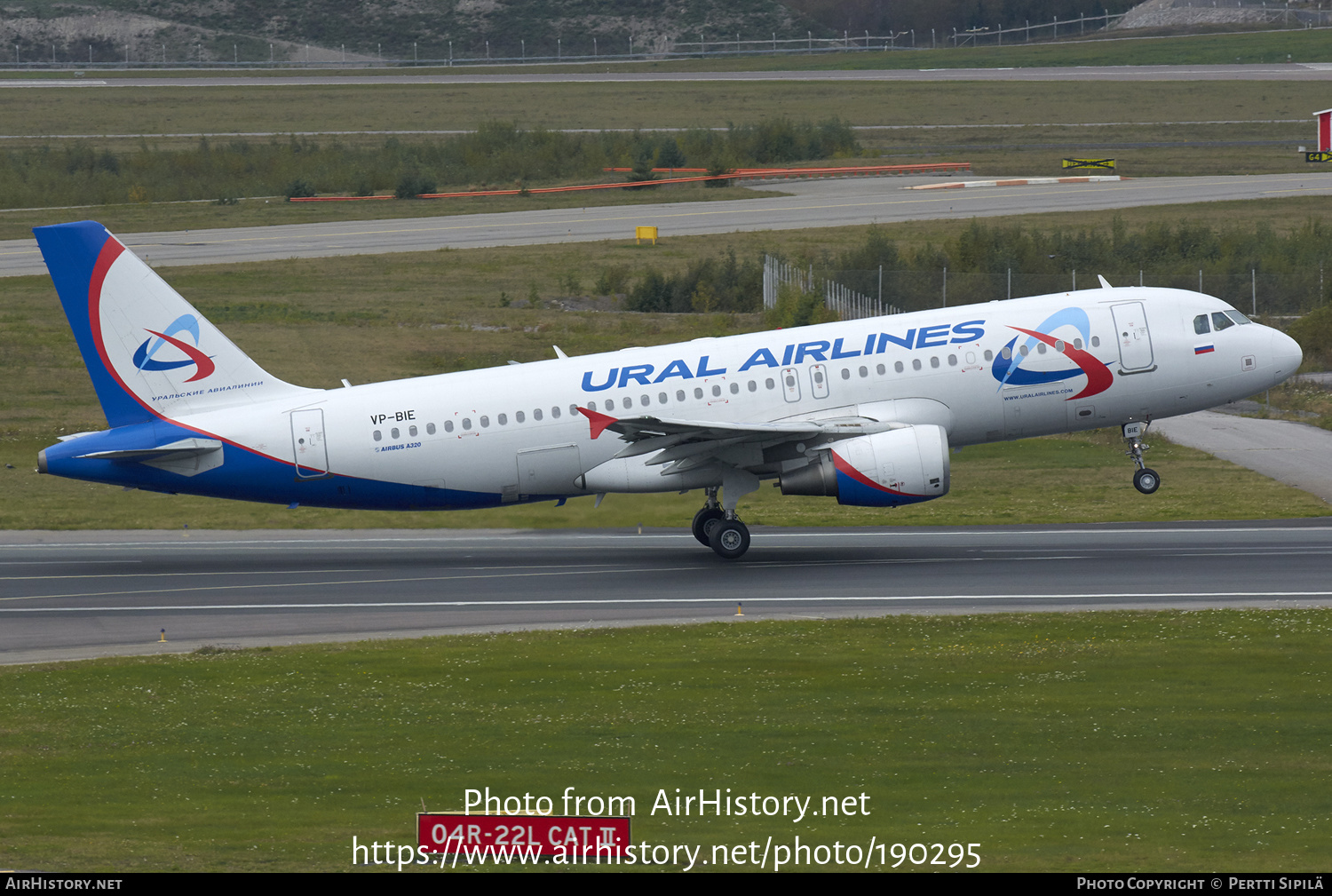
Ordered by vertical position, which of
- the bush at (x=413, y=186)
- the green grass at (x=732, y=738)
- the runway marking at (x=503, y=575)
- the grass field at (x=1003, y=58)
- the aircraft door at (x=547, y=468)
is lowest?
the runway marking at (x=503, y=575)

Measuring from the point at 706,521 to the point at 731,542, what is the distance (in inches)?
44.8

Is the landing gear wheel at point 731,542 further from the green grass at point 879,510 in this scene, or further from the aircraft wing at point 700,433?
the green grass at point 879,510

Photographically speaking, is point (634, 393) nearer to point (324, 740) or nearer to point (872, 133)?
point (324, 740)

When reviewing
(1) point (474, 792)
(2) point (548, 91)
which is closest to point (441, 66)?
(2) point (548, 91)

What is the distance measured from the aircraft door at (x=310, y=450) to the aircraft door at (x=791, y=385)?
941 centimetres

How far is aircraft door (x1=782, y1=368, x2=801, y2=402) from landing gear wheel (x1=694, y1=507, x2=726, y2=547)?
9.54 feet

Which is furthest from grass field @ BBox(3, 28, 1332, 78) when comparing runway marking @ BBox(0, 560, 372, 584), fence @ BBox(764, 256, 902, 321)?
runway marking @ BBox(0, 560, 372, 584)

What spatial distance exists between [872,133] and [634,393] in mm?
92913

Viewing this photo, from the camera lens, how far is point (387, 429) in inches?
1225

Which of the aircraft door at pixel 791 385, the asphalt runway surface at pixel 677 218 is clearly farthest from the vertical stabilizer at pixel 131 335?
the asphalt runway surface at pixel 677 218

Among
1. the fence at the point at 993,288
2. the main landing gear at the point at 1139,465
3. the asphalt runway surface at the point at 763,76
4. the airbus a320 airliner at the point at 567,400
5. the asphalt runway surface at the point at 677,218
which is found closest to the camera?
the airbus a320 airliner at the point at 567,400

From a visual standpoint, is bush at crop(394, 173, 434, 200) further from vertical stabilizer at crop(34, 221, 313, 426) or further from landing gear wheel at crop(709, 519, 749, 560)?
landing gear wheel at crop(709, 519, 749, 560)

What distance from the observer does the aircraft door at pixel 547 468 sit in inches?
1225

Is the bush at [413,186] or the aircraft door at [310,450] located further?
the bush at [413,186]
